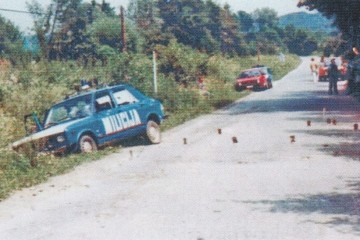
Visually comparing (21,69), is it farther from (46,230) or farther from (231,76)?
(231,76)

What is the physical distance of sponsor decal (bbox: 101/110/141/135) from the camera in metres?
12.1

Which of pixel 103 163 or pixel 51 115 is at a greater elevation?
pixel 51 115

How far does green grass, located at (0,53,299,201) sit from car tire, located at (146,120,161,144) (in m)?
0.94

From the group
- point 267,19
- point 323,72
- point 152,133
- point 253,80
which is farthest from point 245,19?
point 152,133

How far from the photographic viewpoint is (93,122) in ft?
38.5

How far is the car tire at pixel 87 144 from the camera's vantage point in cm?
1162

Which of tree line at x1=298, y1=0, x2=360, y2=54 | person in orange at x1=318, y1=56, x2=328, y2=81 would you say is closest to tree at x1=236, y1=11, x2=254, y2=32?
person in orange at x1=318, y1=56, x2=328, y2=81

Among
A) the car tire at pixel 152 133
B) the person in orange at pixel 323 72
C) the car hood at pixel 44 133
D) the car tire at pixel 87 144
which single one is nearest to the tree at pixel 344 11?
the car tire at pixel 152 133

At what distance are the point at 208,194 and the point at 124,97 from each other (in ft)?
20.0

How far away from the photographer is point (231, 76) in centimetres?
3694

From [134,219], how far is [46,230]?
3.83 feet

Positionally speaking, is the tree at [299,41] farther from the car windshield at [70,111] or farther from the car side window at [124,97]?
the car windshield at [70,111]

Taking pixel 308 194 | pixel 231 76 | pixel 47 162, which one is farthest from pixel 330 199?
pixel 231 76

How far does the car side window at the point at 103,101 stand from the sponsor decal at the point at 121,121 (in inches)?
12.5
